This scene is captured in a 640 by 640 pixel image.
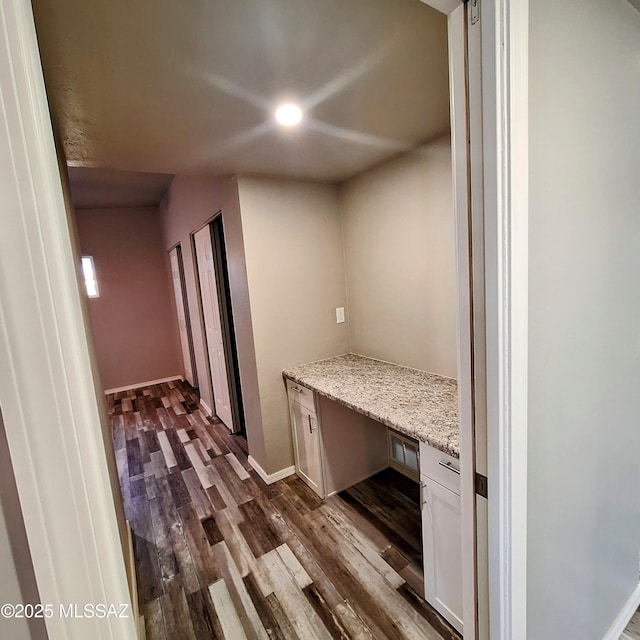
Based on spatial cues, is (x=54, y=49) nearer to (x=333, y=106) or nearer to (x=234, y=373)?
(x=333, y=106)

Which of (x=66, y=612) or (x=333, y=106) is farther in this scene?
(x=333, y=106)

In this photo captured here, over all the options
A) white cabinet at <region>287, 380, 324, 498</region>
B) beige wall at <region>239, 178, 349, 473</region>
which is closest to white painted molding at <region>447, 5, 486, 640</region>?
white cabinet at <region>287, 380, 324, 498</region>

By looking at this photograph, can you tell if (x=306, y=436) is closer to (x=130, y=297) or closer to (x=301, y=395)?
(x=301, y=395)

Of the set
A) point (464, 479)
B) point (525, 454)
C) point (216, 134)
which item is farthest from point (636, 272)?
point (216, 134)

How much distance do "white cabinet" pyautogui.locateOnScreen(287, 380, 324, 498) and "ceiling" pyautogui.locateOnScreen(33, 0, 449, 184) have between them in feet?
5.31

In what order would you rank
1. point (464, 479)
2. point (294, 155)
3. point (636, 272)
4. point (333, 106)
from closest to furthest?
point (464, 479)
point (636, 272)
point (333, 106)
point (294, 155)

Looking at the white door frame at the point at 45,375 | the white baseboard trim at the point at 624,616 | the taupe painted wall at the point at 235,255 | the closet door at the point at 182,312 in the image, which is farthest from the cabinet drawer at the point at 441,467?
the closet door at the point at 182,312

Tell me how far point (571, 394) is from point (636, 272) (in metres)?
0.62

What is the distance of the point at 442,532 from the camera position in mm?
1433

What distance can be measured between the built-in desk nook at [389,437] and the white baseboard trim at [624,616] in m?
0.60

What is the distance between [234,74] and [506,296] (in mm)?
1180

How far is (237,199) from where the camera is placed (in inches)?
92.1

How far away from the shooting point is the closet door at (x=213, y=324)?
329 centimetres

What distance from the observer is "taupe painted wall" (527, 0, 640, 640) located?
0.87 m
